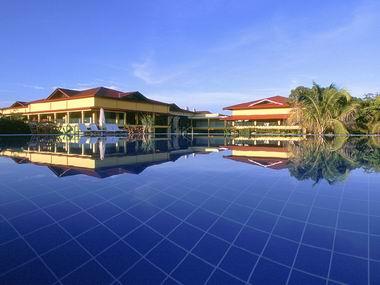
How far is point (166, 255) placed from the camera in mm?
2197

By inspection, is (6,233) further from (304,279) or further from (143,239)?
(304,279)

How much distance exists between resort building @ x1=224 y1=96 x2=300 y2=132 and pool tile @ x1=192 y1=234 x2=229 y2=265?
83.6 ft

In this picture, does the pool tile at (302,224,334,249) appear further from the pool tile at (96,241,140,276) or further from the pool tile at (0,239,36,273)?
the pool tile at (0,239,36,273)

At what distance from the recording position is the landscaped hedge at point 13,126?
2190cm

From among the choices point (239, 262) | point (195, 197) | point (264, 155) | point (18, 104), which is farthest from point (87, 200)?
point (18, 104)

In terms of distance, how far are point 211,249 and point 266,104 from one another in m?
29.8

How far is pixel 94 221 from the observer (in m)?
2.90

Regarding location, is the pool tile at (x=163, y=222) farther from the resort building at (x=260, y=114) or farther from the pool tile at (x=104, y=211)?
the resort building at (x=260, y=114)

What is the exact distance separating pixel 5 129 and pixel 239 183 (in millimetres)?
21945

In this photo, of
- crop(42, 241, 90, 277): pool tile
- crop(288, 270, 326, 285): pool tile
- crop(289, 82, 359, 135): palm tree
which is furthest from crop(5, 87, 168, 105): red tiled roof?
crop(288, 270, 326, 285): pool tile

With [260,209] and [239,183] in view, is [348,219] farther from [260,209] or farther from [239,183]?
[239,183]

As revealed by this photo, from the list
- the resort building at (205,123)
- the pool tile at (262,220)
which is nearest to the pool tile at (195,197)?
the pool tile at (262,220)

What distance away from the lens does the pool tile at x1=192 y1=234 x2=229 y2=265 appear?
217 centimetres

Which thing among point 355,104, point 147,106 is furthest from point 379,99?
point 147,106
